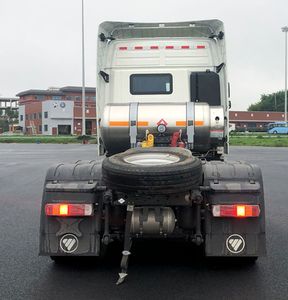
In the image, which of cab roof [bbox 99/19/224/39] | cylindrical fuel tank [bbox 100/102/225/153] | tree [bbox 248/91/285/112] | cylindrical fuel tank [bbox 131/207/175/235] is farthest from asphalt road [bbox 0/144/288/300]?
tree [bbox 248/91/285/112]

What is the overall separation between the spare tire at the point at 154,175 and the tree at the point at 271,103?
13101cm

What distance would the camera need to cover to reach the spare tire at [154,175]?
4.35m

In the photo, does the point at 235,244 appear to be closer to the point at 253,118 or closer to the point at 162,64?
the point at 162,64

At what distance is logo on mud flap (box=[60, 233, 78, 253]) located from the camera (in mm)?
4891

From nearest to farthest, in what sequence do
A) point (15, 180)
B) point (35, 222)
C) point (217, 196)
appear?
point (217, 196), point (35, 222), point (15, 180)

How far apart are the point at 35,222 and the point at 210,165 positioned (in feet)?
12.7

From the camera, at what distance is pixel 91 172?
5.12m

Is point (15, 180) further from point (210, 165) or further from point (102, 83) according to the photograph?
point (210, 165)

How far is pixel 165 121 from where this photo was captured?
6801 mm

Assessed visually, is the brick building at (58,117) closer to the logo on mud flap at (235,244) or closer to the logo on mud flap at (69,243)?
the logo on mud flap at (69,243)

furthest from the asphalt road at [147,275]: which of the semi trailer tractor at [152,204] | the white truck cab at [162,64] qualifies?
the white truck cab at [162,64]

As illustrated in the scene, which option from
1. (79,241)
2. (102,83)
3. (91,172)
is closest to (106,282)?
(79,241)

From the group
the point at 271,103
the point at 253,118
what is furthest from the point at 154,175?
the point at 271,103

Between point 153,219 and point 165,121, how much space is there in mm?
2284
